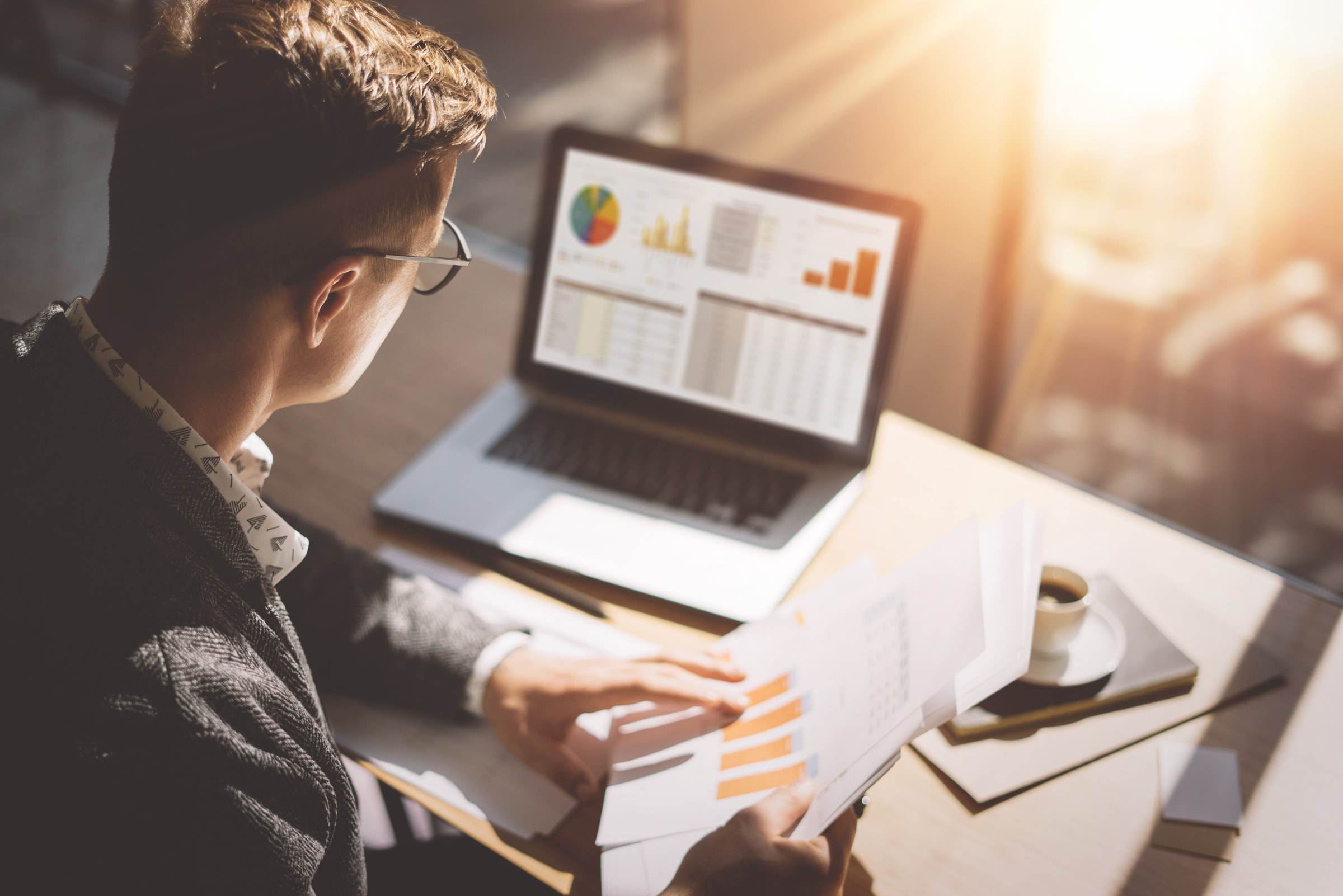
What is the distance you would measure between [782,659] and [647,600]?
0.19 metres

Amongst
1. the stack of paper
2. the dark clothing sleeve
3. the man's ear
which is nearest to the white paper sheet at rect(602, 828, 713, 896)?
the stack of paper

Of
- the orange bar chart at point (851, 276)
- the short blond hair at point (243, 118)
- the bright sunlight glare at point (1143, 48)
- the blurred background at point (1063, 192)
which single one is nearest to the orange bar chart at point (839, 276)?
the orange bar chart at point (851, 276)

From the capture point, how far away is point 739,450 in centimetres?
116

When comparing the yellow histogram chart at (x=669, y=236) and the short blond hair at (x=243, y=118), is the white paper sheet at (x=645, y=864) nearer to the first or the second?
the short blond hair at (x=243, y=118)

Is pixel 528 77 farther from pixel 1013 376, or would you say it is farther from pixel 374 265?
pixel 374 265

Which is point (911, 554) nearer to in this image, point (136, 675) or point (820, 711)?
point (820, 711)

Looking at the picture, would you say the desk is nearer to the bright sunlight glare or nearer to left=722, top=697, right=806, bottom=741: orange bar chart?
left=722, top=697, right=806, bottom=741: orange bar chart

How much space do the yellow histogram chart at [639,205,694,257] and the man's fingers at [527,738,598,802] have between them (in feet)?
2.00

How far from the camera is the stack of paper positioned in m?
0.65

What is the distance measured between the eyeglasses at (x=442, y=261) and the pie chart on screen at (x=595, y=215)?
1.12ft

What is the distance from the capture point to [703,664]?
2.75 ft

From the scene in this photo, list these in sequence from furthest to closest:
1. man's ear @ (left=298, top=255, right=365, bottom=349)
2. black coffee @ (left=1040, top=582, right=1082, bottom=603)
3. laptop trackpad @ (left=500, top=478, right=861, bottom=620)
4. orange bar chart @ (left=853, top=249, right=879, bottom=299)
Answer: orange bar chart @ (left=853, top=249, right=879, bottom=299)
laptop trackpad @ (left=500, top=478, right=861, bottom=620)
black coffee @ (left=1040, top=582, right=1082, bottom=603)
man's ear @ (left=298, top=255, right=365, bottom=349)

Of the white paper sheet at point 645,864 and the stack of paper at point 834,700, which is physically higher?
the stack of paper at point 834,700

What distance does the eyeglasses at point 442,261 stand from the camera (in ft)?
2.37
